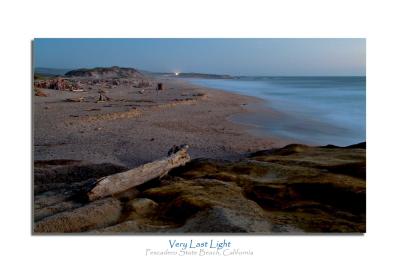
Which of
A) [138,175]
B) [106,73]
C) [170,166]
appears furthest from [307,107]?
[106,73]

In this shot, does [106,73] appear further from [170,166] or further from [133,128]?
[170,166]

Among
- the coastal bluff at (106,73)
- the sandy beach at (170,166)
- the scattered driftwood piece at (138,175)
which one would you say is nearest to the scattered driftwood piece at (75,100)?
the sandy beach at (170,166)

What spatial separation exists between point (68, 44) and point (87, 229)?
1949mm

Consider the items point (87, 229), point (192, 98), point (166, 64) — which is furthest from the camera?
point (192, 98)

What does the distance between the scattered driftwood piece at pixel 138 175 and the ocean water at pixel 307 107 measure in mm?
947

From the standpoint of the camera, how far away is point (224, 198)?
4.46 m

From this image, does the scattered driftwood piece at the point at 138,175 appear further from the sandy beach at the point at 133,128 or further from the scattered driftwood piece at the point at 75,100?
the scattered driftwood piece at the point at 75,100

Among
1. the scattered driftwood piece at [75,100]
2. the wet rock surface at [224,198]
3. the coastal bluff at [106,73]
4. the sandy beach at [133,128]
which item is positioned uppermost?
the coastal bluff at [106,73]

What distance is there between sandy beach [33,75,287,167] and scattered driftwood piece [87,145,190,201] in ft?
0.50

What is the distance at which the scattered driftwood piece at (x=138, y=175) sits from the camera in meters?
4.44
